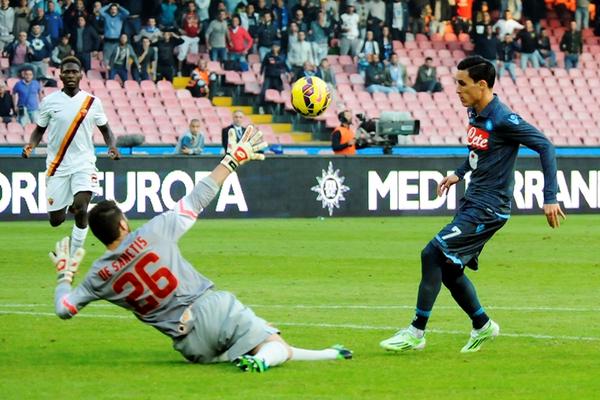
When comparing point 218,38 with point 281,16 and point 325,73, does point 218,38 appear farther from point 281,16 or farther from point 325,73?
point 325,73

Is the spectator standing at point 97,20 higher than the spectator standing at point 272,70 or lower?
higher

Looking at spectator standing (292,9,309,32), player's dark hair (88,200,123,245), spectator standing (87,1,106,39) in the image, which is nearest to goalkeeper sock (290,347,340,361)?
player's dark hair (88,200,123,245)

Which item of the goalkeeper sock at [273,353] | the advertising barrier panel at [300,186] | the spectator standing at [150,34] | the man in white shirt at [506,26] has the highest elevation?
the goalkeeper sock at [273,353]

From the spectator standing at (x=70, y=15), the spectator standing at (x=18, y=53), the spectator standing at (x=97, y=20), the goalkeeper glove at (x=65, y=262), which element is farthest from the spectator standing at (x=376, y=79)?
the goalkeeper glove at (x=65, y=262)

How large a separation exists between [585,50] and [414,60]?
234 inches

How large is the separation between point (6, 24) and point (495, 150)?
74.5 ft

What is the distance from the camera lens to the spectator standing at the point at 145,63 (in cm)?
3216

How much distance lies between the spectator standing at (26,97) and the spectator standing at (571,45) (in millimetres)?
16534

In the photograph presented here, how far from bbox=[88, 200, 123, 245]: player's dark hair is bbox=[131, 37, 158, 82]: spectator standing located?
23.5 m

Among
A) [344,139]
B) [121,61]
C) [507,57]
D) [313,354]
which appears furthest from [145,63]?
[313,354]

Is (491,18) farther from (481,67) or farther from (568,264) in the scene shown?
(481,67)

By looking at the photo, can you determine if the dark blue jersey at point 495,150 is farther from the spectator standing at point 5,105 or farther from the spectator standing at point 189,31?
the spectator standing at point 189,31

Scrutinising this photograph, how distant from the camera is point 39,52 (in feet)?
99.5

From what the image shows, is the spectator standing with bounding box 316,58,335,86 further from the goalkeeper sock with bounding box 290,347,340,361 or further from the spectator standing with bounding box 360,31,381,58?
the goalkeeper sock with bounding box 290,347,340,361
